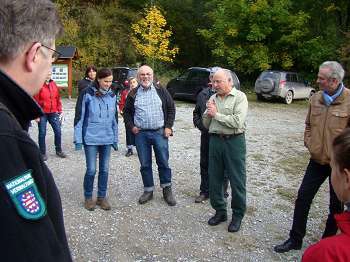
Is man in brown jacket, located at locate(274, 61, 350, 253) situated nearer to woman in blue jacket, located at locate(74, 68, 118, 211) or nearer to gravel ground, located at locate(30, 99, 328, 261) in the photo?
gravel ground, located at locate(30, 99, 328, 261)

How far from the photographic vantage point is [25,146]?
39.3 inches

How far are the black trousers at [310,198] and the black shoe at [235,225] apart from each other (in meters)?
0.64

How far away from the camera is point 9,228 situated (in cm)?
94

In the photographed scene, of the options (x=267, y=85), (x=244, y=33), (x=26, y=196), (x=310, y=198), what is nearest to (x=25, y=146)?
(x=26, y=196)

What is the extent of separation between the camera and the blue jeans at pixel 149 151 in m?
5.45

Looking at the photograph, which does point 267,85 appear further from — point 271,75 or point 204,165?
point 204,165

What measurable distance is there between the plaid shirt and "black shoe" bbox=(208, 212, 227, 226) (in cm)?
135

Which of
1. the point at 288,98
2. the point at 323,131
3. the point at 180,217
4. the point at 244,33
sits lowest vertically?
the point at 180,217

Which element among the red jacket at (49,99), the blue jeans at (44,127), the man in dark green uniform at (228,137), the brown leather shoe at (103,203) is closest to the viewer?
the man in dark green uniform at (228,137)

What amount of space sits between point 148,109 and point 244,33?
20.4 meters

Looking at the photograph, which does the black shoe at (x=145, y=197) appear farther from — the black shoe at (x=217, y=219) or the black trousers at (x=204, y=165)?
the black shoe at (x=217, y=219)

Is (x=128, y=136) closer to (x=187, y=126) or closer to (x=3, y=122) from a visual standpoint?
(x=187, y=126)

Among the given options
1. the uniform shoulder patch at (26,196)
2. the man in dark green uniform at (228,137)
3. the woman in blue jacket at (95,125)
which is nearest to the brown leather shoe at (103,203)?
the woman in blue jacket at (95,125)

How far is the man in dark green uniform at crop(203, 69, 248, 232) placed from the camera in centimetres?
455
